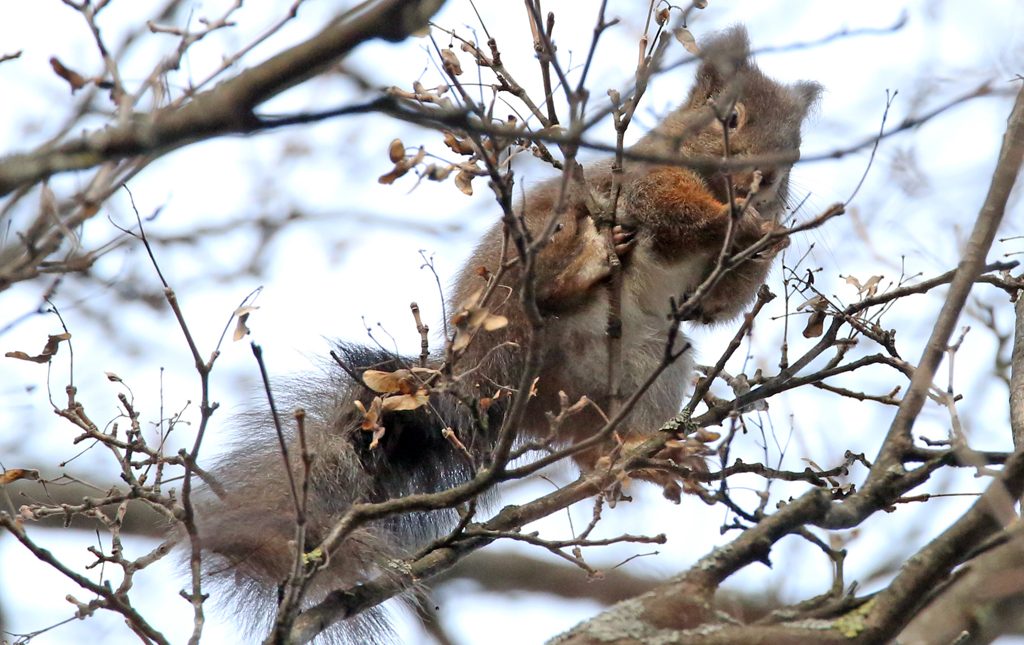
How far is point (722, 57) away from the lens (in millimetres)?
1929

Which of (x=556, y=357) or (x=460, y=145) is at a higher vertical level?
(x=460, y=145)

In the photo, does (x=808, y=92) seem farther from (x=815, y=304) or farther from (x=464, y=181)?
(x=464, y=181)

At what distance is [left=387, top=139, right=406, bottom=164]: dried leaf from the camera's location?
2.46 meters

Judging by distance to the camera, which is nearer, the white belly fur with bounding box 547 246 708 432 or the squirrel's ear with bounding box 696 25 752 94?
the squirrel's ear with bounding box 696 25 752 94

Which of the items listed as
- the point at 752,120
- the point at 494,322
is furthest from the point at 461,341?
the point at 752,120

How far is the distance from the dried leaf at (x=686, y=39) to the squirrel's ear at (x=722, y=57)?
31mm

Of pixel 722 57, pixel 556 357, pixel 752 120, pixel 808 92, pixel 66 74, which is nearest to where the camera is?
pixel 722 57

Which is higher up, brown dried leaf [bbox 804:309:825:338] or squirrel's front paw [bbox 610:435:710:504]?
brown dried leaf [bbox 804:309:825:338]

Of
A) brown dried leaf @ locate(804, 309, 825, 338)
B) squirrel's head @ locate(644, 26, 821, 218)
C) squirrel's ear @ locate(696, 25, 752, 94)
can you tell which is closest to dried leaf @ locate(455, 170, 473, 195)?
squirrel's ear @ locate(696, 25, 752, 94)

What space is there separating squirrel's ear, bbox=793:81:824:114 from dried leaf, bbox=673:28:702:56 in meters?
1.89

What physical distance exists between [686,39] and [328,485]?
1784mm

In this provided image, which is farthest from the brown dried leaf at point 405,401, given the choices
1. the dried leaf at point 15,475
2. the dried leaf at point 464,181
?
the dried leaf at point 15,475

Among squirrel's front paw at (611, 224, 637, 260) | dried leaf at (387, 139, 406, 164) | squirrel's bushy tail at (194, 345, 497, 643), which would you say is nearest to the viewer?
dried leaf at (387, 139, 406, 164)

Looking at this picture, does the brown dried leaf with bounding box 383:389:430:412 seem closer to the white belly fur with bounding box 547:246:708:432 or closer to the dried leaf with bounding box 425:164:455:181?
the dried leaf with bounding box 425:164:455:181
